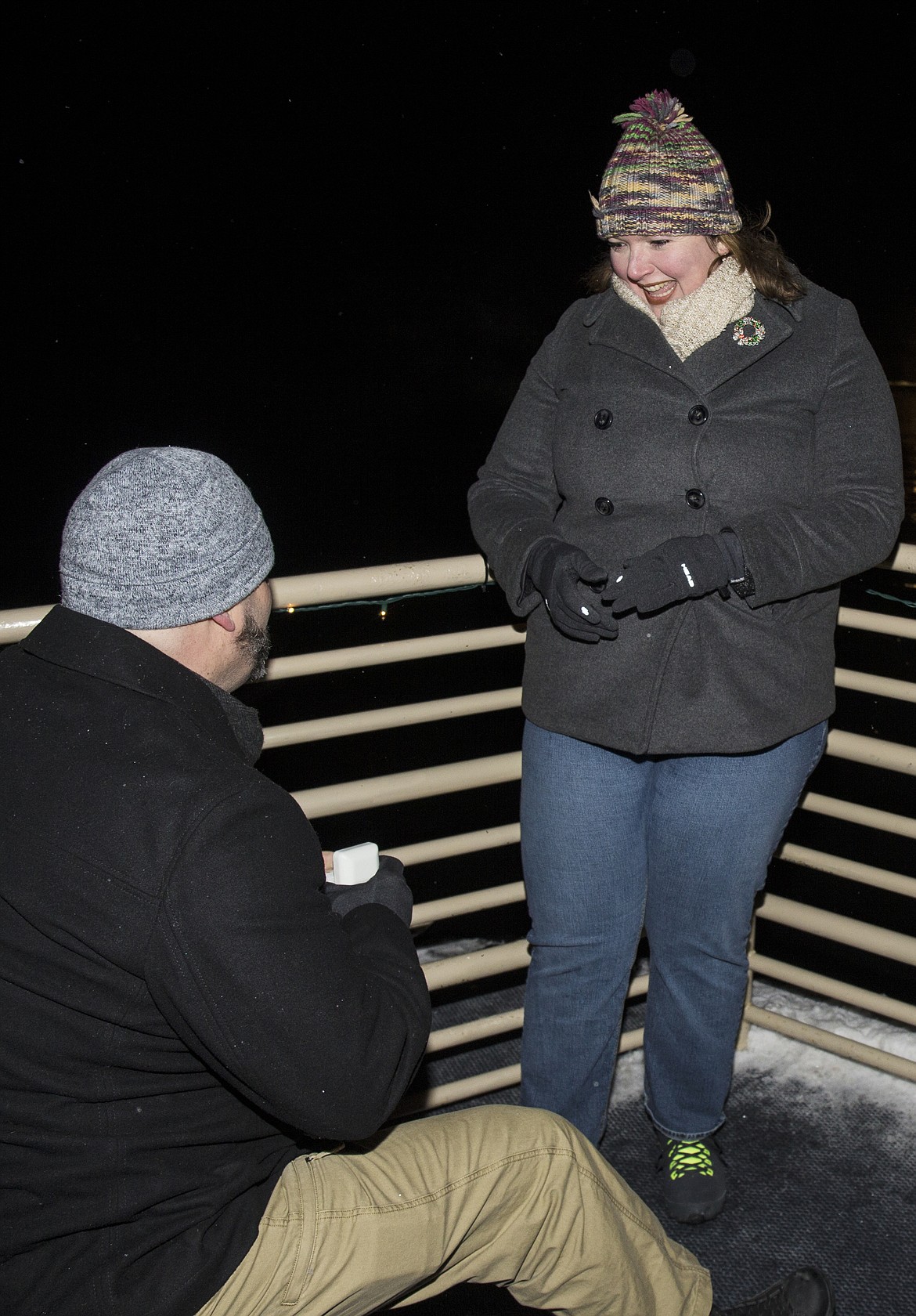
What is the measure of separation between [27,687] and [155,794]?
228 mm

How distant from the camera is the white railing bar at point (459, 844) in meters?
2.50

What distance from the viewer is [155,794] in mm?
1301

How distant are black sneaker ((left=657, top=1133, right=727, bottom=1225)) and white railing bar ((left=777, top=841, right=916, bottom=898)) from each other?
2.14ft

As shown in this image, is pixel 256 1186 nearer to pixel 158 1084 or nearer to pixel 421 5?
pixel 158 1084

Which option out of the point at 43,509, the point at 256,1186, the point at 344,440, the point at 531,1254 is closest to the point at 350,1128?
the point at 256,1186

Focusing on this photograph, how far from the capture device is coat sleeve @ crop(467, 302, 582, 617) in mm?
2273

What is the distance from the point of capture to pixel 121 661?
1.40m

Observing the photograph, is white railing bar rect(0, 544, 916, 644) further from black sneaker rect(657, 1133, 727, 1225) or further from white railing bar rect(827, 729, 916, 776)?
black sneaker rect(657, 1133, 727, 1225)

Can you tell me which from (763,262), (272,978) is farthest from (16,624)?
(763,262)

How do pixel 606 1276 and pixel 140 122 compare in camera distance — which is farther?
pixel 140 122

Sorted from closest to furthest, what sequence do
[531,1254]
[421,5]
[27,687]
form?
[27,687], [531,1254], [421,5]

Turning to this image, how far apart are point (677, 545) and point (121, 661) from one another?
1.00 m

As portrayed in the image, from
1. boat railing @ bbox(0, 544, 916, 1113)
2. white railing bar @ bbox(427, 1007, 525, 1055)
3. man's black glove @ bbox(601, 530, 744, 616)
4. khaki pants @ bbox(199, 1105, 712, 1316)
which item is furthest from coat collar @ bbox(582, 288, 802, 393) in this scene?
white railing bar @ bbox(427, 1007, 525, 1055)

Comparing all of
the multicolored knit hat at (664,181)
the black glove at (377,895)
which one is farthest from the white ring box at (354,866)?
the multicolored knit hat at (664,181)
